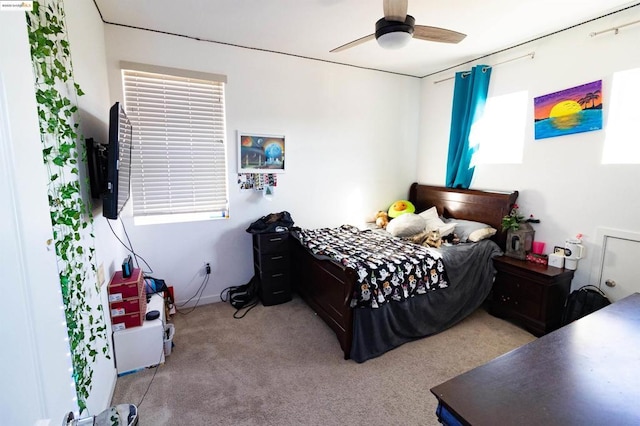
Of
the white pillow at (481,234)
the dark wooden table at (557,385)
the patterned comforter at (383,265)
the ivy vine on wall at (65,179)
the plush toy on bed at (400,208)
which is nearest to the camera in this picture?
the dark wooden table at (557,385)

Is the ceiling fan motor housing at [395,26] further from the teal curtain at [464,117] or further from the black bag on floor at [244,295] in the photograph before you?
the black bag on floor at [244,295]

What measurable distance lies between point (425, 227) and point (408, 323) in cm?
133

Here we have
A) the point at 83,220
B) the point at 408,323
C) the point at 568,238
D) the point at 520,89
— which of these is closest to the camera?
the point at 83,220

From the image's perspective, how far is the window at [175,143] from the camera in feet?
9.50

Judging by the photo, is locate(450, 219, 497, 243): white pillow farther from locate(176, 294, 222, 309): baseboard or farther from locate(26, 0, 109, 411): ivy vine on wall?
locate(26, 0, 109, 411): ivy vine on wall

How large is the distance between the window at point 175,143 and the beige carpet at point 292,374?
119cm

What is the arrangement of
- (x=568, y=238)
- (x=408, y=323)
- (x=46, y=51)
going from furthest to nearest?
(x=568, y=238)
(x=408, y=323)
(x=46, y=51)

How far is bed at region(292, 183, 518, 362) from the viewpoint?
2367 millimetres

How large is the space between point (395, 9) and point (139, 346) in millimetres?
2940

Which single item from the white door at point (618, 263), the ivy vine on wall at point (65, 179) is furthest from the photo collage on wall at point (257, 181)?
the white door at point (618, 263)

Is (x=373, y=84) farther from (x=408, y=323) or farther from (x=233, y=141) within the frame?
(x=408, y=323)

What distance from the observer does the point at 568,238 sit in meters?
2.85

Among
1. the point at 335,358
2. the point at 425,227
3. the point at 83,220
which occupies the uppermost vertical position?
the point at 83,220

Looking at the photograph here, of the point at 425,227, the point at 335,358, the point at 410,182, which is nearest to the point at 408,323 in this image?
the point at 335,358
